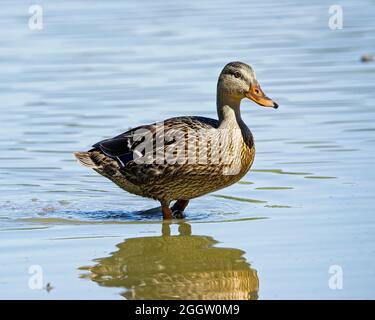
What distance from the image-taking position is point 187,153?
915 centimetres

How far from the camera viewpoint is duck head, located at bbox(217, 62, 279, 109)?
938cm

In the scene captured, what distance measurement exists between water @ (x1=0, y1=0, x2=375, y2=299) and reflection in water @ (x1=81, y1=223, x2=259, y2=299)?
2 cm

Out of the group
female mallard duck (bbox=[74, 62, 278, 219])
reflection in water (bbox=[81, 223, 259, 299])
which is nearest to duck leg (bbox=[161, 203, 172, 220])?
female mallard duck (bbox=[74, 62, 278, 219])

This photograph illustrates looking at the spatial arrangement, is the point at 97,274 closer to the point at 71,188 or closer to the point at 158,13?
the point at 71,188

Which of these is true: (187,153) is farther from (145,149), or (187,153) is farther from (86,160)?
(86,160)


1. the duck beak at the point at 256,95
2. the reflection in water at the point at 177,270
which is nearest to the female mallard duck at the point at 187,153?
the duck beak at the point at 256,95

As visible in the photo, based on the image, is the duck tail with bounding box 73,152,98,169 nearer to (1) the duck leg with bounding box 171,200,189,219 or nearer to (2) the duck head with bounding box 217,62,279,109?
(1) the duck leg with bounding box 171,200,189,219

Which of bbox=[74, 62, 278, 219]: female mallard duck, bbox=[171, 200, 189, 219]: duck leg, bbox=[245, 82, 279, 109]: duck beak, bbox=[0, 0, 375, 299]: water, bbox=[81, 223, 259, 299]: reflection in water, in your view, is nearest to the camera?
bbox=[81, 223, 259, 299]: reflection in water

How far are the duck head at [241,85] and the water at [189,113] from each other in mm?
936

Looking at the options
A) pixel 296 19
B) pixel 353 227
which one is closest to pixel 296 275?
pixel 353 227

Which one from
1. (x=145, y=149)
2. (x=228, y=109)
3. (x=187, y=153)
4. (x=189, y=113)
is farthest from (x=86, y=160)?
(x=189, y=113)
